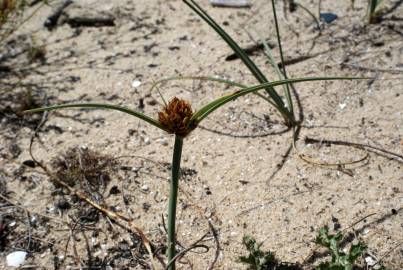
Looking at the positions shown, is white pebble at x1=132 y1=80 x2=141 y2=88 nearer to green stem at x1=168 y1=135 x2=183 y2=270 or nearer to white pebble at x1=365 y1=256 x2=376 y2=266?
green stem at x1=168 y1=135 x2=183 y2=270

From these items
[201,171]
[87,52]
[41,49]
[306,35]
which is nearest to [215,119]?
[201,171]

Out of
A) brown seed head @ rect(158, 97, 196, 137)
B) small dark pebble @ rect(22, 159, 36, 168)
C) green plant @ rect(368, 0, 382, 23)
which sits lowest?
brown seed head @ rect(158, 97, 196, 137)

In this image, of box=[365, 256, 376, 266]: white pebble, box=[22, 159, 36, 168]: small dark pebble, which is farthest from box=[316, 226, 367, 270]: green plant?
box=[22, 159, 36, 168]: small dark pebble

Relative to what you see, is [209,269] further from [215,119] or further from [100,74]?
[100,74]

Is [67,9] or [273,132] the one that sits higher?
[67,9]

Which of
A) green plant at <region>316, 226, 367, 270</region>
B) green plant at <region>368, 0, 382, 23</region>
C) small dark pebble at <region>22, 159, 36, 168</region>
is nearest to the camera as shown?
green plant at <region>316, 226, 367, 270</region>

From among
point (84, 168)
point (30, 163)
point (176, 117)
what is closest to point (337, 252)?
point (176, 117)

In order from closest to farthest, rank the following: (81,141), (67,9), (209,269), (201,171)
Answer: (209,269)
(201,171)
(81,141)
(67,9)

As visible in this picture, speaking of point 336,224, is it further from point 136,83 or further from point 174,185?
point 136,83
